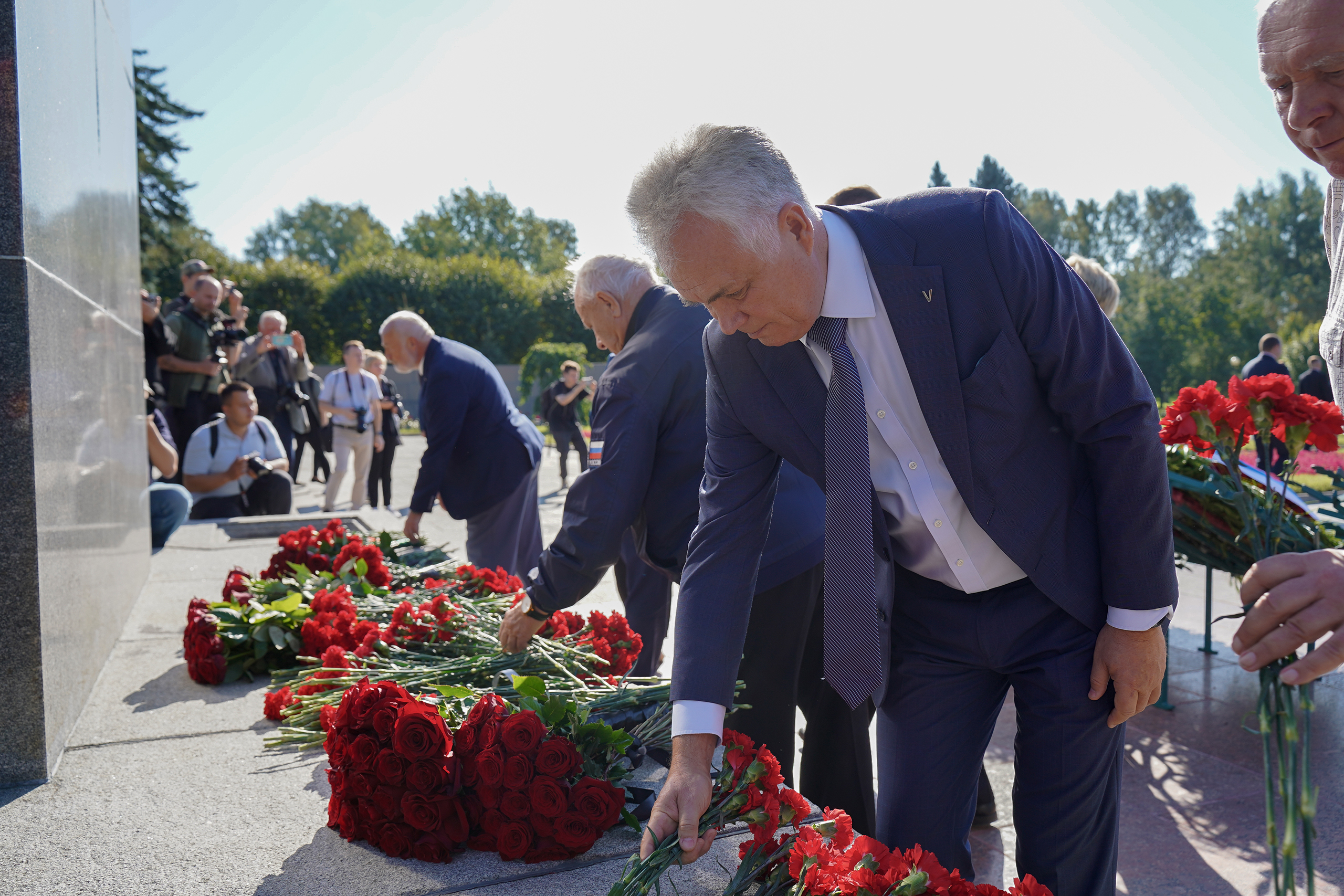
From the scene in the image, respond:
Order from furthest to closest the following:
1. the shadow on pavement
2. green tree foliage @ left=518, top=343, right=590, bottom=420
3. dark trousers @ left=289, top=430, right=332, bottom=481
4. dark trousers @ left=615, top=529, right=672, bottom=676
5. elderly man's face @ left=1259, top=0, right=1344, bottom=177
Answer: green tree foliage @ left=518, top=343, right=590, bottom=420, dark trousers @ left=289, top=430, right=332, bottom=481, dark trousers @ left=615, top=529, right=672, bottom=676, the shadow on pavement, elderly man's face @ left=1259, top=0, right=1344, bottom=177

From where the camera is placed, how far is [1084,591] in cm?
170

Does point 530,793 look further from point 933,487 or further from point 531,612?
point 933,487

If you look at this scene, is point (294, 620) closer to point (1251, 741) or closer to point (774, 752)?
point (774, 752)

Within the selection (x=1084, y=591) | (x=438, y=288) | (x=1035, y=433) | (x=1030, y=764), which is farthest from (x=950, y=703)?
(x=438, y=288)

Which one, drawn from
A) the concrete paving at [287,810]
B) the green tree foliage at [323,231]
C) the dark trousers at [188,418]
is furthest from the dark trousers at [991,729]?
the green tree foliage at [323,231]

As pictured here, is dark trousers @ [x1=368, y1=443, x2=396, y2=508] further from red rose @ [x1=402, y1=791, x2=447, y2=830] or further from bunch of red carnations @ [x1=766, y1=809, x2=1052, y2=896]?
bunch of red carnations @ [x1=766, y1=809, x2=1052, y2=896]

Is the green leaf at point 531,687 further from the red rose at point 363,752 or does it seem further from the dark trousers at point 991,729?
the dark trousers at point 991,729

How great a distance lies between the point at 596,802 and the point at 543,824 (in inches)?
4.7

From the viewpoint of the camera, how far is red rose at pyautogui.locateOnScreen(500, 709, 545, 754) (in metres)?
2.00

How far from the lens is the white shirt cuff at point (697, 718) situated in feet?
5.54

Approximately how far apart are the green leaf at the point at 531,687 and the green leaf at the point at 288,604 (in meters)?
1.61

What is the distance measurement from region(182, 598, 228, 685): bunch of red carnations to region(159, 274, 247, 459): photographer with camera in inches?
187

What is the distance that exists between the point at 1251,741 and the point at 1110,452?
2997 millimetres

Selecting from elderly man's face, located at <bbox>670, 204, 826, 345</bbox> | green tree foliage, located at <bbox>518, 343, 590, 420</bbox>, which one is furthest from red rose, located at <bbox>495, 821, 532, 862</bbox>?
Result: green tree foliage, located at <bbox>518, 343, 590, 420</bbox>
